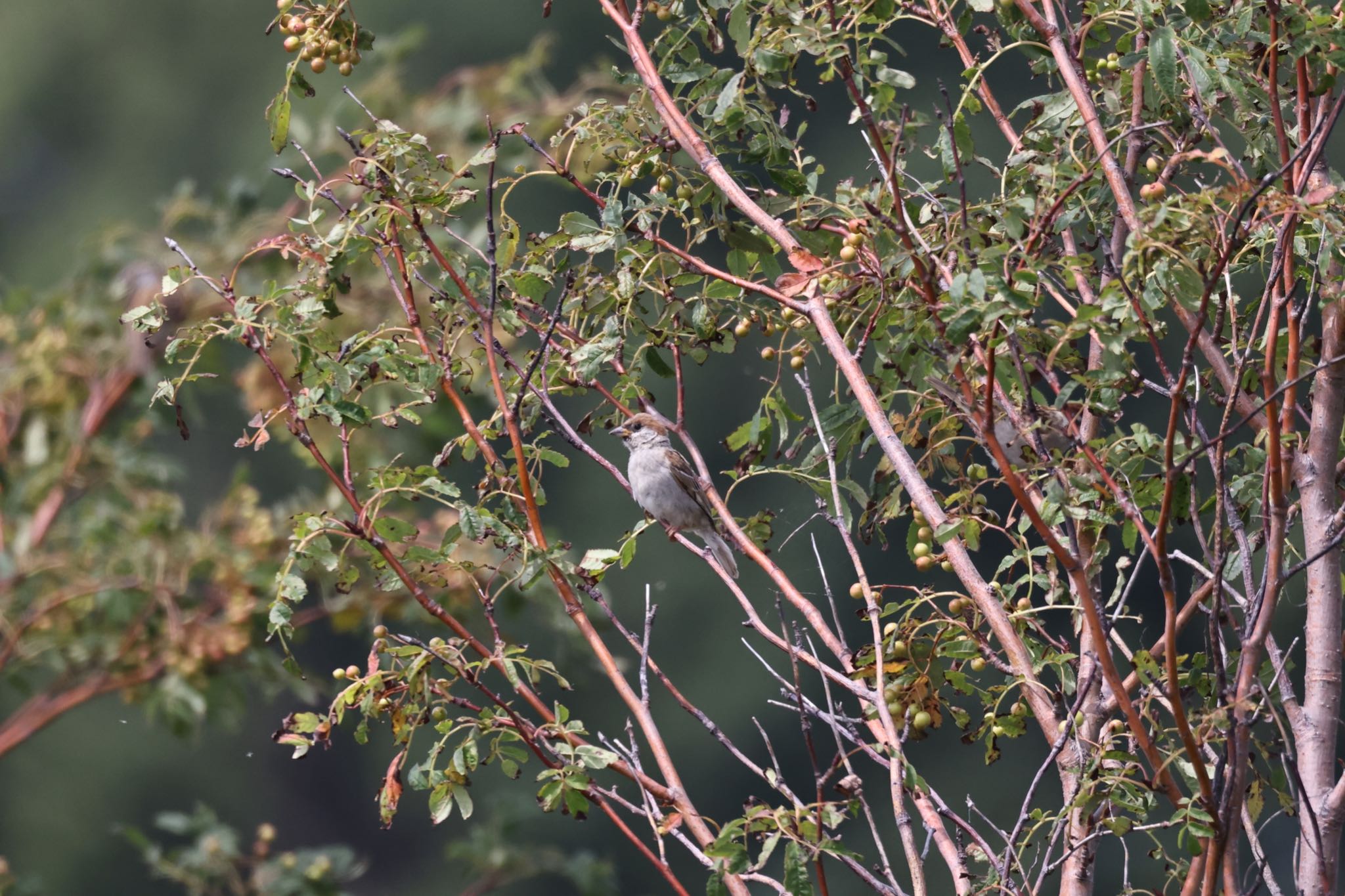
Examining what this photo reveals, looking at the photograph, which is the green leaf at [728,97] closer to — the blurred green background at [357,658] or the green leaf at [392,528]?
the green leaf at [392,528]

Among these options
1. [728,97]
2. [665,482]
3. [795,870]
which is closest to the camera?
[795,870]

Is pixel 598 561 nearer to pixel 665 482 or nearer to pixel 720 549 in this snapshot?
pixel 720 549

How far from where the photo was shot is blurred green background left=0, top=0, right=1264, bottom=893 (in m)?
8.38

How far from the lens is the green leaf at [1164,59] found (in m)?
1.48

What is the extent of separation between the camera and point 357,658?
8977mm

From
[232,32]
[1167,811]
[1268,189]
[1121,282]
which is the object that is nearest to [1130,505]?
[1121,282]

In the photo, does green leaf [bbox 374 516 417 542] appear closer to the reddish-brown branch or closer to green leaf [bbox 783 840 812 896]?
green leaf [bbox 783 840 812 896]

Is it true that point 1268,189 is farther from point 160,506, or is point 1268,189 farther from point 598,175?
point 160,506

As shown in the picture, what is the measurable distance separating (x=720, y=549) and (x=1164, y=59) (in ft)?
7.14

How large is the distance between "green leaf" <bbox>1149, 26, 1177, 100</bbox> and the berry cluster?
0.86m

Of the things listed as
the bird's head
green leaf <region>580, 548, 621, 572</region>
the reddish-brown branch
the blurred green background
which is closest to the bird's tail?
the bird's head

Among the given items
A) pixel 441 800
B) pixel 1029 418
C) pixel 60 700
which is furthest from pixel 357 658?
pixel 1029 418

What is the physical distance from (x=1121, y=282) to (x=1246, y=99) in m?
0.47

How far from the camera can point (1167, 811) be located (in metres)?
5.32
